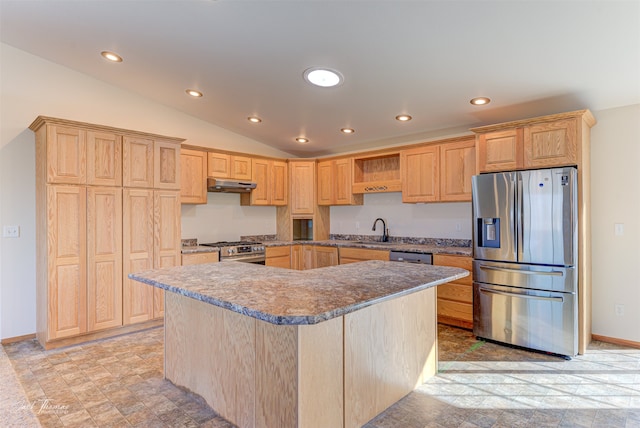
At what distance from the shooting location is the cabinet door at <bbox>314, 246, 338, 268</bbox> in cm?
493

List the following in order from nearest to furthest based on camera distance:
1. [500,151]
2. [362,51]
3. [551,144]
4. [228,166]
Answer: [362,51] → [551,144] → [500,151] → [228,166]

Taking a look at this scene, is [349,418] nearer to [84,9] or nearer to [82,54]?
[84,9]

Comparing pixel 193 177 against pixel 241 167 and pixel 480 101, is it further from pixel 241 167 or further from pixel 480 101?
pixel 480 101

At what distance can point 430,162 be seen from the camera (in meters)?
4.32

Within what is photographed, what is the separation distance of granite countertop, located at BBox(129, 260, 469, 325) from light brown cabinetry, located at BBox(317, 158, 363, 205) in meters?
2.47

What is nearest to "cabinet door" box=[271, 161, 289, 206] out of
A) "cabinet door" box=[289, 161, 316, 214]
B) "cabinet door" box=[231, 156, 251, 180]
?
"cabinet door" box=[289, 161, 316, 214]

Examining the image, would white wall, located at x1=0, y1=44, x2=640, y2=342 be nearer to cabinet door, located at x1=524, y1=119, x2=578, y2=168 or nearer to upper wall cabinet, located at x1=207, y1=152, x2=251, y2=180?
cabinet door, located at x1=524, y1=119, x2=578, y2=168

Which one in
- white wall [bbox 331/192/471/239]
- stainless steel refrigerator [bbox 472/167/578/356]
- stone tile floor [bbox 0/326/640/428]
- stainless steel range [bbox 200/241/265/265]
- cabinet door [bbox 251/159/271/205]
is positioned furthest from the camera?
cabinet door [bbox 251/159/271/205]

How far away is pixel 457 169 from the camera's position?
4.09 m

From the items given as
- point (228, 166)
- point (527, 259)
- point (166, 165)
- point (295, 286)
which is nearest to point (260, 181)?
point (228, 166)

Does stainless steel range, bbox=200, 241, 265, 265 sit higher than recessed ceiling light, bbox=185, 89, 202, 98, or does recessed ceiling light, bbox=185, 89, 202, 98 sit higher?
recessed ceiling light, bbox=185, 89, 202, 98

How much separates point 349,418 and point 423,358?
2.86 feet

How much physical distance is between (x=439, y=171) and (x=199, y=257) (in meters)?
3.09

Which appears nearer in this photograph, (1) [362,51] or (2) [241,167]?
(1) [362,51]
